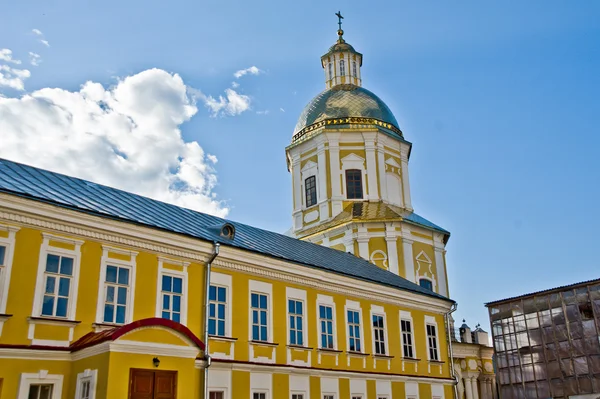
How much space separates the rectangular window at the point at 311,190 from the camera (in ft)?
115

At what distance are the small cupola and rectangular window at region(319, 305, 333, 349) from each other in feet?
68.4

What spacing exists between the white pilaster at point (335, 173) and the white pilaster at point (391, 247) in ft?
9.32

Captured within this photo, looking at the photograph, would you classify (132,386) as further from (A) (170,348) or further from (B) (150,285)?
(B) (150,285)

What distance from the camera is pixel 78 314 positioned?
14258 millimetres

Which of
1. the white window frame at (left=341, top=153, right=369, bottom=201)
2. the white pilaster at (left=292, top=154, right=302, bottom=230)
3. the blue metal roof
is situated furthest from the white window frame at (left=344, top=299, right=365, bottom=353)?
the white pilaster at (left=292, top=154, right=302, bottom=230)

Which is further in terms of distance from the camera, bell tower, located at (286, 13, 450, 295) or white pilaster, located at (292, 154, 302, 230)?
white pilaster, located at (292, 154, 302, 230)

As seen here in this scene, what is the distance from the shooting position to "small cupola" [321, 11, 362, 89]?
38.6 metres

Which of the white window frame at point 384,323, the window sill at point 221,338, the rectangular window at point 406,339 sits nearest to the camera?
the window sill at point 221,338

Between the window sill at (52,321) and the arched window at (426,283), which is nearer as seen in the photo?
the window sill at (52,321)

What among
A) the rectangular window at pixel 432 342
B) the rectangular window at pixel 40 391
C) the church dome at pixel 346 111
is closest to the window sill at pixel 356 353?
the rectangular window at pixel 432 342

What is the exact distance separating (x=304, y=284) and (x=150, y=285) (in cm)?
561

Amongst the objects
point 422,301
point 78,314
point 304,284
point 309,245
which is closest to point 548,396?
point 422,301

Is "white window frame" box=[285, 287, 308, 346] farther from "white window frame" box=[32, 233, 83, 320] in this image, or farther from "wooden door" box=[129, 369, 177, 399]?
"white window frame" box=[32, 233, 83, 320]

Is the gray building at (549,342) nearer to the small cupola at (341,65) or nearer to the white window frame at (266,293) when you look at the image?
the small cupola at (341,65)
